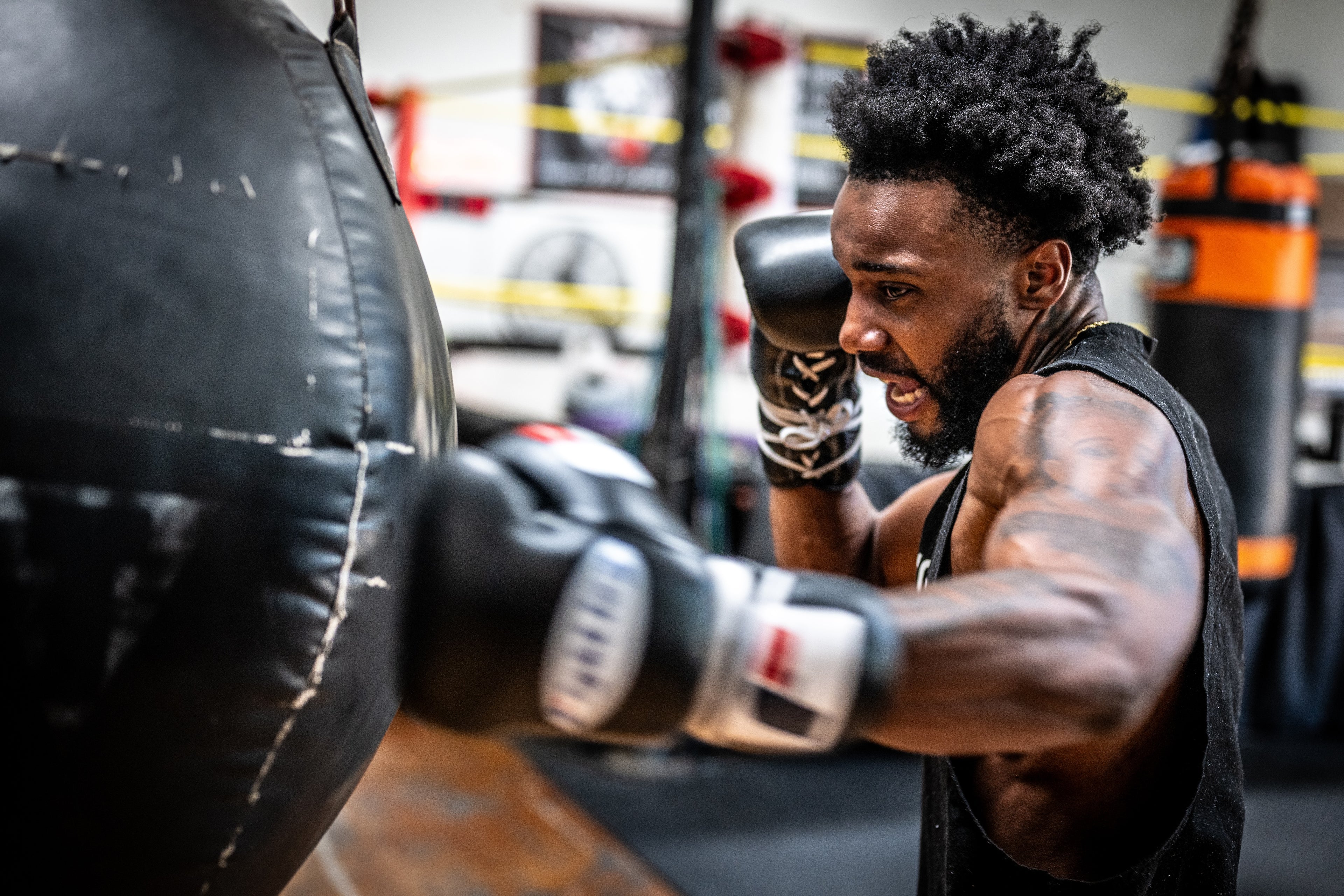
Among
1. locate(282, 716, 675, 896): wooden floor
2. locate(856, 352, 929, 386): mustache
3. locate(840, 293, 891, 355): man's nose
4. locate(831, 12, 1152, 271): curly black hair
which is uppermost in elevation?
locate(831, 12, 1152, 271): curly black hair

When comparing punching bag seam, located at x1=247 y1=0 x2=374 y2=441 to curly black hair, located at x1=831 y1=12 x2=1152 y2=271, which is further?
curly black hair, located at x1=831 y1=12 x2=1152 y2=271

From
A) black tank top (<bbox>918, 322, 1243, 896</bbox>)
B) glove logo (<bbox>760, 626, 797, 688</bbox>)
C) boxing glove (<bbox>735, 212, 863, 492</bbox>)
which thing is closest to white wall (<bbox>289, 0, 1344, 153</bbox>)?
boxing glove (<bbox>735, 212, 863, 492</bbox>)

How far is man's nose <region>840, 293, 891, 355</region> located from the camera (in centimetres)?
122

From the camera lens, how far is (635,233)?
6492 millimetres

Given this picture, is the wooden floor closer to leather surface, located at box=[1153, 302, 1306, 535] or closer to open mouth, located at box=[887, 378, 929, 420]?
open mouth, located at box=[887, 378, 929, 420]

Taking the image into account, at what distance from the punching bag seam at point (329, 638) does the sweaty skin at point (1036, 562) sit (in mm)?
366

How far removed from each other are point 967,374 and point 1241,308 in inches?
102

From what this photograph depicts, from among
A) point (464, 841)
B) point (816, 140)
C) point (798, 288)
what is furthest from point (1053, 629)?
point (816, 140)

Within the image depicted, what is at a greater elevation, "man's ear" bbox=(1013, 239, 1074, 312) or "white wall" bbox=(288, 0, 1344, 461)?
"white wall" bbox=(288, 0, 1344, 461)

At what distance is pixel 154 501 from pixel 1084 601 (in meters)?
0.61

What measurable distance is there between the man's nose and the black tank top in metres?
0.17

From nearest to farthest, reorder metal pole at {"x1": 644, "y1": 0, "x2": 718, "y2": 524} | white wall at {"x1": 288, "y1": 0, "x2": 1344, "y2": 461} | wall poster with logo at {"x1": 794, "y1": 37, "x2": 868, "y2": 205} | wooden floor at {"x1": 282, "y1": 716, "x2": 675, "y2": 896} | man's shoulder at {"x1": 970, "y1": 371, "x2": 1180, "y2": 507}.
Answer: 1. man's shoulder at {"x1": 970, "y1": 371, "x2": 1180, "y2": 507}
2. wooden floor at {"x1": 282, "y1": 716, "x2": 675, "y2": 896}
3. metal pole at {"x1": 644, "y1": 0, "x2": 718, "y2": 524}
4. white wall at {"x1": 288, "y1": 0, "x2": 1344, "y2": 461}
5. wall poster with logo at {"x1": 794, "y1": 37, "x2": 868, "y2": 205}

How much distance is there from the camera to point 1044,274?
1199mm

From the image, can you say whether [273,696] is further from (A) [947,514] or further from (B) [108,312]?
(A) [947,514]
